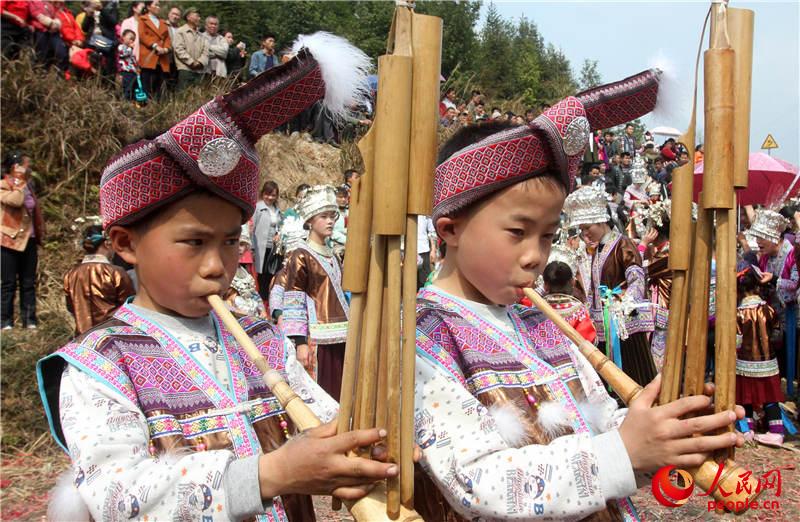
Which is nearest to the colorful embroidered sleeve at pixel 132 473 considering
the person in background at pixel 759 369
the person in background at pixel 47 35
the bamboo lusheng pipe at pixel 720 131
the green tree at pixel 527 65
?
the bamboo lusheng pipe at pixel 720 131

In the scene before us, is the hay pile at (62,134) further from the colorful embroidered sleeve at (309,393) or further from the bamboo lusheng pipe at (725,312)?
the bamboo lusheng pipe at (725,312)

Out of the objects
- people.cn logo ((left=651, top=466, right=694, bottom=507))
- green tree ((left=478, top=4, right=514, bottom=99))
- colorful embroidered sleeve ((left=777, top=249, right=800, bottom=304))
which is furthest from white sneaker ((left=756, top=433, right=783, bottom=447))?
green tree ((left=478, top=4, right=514, bottom=99))

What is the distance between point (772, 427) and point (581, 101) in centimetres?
601

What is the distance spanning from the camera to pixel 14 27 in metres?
11.4

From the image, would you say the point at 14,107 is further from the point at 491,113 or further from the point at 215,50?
the point at 491,113

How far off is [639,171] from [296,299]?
12.2 meters

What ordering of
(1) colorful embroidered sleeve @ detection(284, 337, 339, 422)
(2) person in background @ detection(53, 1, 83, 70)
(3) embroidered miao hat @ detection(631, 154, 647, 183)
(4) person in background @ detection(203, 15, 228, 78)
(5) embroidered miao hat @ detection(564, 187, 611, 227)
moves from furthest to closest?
1. (3) embroidered miao hat @ detection(631, 154, 647, 183)
2. (4) person in background @ detection(203, 15, 228, 78)
3. (2) person in background @ detection(53, 1, 83, 70)
4. (5) embroidered miao hat @ detection(564, 187, 611, 227)
5. (1) colorful embroidered sleeve @ detection(284, 337, 339, 422)

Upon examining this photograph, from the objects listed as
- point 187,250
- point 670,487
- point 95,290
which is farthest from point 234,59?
point 670,487

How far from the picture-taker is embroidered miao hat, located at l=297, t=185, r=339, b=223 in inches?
273

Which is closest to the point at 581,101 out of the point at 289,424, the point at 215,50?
the point at 289,424

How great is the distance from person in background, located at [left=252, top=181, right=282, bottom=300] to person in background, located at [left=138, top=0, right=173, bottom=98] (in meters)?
4.06

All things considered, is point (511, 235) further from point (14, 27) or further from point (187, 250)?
point (14, 27)

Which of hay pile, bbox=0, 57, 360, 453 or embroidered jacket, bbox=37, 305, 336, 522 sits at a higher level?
hay pile, bbox=0, 57, 360, 453

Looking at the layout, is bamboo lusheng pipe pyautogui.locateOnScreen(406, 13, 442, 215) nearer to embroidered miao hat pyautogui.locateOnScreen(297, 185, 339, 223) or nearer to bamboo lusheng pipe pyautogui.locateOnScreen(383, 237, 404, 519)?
bamboo lusheng pipe pyautogui.locateOnScreen(383, 237, 404, 519)
